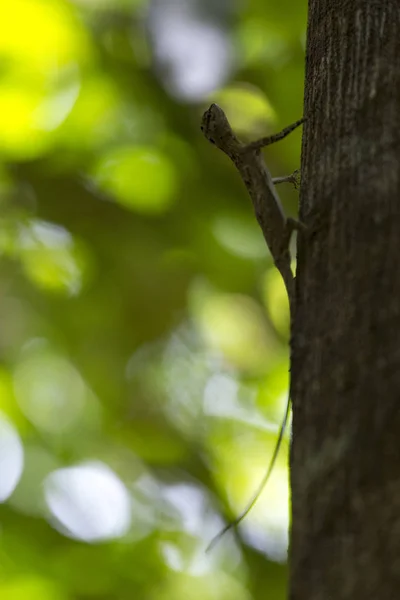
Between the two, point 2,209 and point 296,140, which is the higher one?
point 296,140

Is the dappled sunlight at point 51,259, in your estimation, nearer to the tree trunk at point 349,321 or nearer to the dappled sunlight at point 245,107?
the dappled sunlight at point 245,107

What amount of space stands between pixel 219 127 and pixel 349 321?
4.08 feet

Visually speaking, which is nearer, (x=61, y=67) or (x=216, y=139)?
(x=216, y=139)

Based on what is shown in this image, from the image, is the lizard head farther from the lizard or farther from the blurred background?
the blurred background

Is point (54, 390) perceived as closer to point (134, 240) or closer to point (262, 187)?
point (134, 240)

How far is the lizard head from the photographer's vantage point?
258 centimetres

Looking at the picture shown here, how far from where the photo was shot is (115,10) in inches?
211

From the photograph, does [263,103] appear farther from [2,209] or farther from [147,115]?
[2,209]

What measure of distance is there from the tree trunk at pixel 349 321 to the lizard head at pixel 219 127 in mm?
706

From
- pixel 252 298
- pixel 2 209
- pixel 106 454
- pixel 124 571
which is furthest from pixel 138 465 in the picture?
pixel 2 209

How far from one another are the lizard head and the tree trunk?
27.8 inches

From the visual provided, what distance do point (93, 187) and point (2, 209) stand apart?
2.77ft

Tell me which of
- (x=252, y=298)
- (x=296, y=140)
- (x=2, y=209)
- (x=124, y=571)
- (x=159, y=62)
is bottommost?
(x=124, y=571)

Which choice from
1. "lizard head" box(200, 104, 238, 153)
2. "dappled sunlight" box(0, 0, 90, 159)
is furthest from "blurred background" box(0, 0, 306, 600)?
"lizard head" box(200, 104, 238, 153)
